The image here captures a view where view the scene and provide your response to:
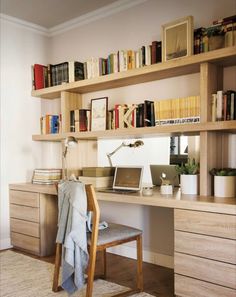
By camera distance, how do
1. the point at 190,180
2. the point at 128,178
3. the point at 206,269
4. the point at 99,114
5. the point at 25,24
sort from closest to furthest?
the point at 206,269, the point at 190,180, the point at 128,178, the point at 99,114, the point at 25,24

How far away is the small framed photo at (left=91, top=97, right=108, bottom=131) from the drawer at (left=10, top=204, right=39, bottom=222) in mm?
1022

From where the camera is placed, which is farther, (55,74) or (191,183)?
(55,74)

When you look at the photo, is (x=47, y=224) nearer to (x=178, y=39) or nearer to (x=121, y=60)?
(x=121, y=60)

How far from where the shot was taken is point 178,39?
2.61 meters

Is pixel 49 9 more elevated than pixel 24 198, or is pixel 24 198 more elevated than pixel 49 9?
pixel 49 9

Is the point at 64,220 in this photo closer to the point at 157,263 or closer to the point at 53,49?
the point at 157,263

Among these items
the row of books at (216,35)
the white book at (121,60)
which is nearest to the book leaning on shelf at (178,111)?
the row of books at (216,35)

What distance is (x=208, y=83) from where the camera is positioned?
245 cm

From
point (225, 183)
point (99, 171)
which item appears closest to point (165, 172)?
point (99, 171)

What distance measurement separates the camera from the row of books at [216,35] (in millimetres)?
2369

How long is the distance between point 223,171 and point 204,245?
0.54m

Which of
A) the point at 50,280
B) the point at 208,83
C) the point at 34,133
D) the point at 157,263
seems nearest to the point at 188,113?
the point at 208,83

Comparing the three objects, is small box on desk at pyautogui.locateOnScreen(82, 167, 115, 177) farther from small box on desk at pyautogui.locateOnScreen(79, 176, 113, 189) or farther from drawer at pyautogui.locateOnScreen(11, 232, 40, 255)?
drawer at pyautogui.locateOnScreen(11, 232, 40, 255)

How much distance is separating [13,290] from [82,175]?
4.12 feet
